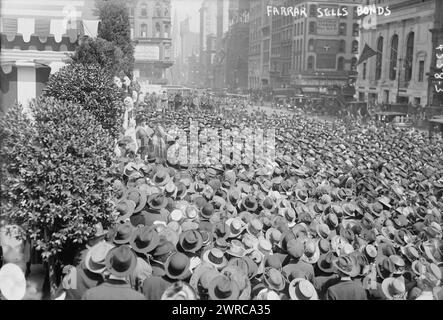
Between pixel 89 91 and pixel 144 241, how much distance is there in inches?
288

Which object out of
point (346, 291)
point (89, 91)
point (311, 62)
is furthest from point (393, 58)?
point (346, 291)

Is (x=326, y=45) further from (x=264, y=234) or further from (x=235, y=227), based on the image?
(x=235, y=227)

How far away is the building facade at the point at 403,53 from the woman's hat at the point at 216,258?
37599 mm

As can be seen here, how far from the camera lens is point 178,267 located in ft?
26.5

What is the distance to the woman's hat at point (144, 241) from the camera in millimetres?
8680

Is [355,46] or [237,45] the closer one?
[355,46]

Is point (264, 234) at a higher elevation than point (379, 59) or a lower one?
lower

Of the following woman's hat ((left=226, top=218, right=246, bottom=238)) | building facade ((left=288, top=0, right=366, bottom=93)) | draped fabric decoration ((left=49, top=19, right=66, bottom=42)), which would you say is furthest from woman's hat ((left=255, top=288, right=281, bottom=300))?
building facade ((left=288, top=0, right=366, bottom=93))

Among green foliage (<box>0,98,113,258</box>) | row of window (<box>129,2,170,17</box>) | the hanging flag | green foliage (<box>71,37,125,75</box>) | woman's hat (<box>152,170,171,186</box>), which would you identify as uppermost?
row of window (<box>129,2,170,17</box>)

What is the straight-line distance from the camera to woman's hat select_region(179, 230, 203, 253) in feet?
29.6

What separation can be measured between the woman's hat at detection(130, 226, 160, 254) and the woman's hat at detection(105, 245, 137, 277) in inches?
31.1

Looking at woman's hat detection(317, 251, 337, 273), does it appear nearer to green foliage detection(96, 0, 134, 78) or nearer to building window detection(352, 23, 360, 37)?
green foliage detection(96, 0, 134, 78)
